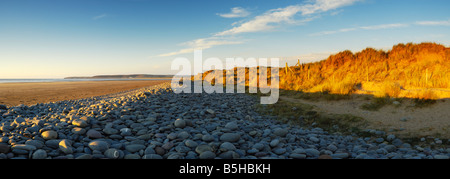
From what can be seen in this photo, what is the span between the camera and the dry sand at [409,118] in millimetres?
7207

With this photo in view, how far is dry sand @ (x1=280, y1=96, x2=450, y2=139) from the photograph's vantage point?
7207mm

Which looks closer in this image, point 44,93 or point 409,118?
point 409,118

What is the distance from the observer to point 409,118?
8414 mm

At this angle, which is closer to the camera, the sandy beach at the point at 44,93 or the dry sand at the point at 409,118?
the dry sand at the point at 409,118

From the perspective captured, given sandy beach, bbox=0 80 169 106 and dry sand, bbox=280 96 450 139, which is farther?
sandy beach, bbox=0 80 169 106

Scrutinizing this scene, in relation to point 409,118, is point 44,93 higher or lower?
higher

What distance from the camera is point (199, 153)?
4.74 meters

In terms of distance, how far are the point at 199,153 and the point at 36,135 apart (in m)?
3.46
